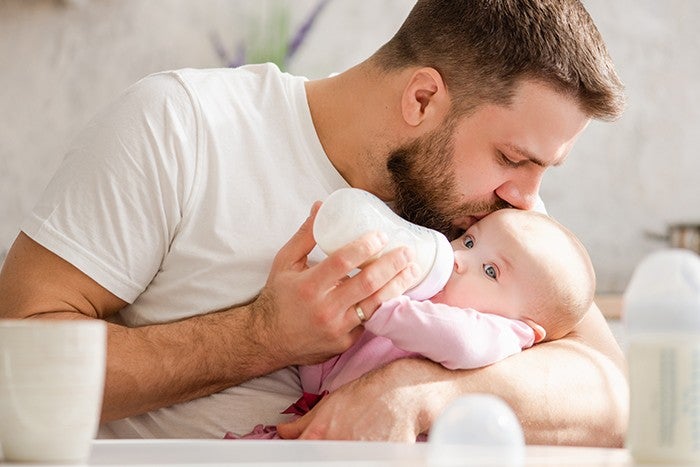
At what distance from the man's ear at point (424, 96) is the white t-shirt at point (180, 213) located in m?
0.23

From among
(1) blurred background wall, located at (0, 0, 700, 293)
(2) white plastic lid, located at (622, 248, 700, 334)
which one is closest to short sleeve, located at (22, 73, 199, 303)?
(2) white plastic lid, located at (622, 248, 700, 334)

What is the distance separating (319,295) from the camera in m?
1.57

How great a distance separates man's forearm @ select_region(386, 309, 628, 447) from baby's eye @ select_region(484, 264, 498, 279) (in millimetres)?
129

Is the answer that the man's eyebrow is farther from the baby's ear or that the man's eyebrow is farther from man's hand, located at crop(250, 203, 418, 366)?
man's hand, located at crop(250, 203, 418, 366)

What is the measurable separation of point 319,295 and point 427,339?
0.17 metres

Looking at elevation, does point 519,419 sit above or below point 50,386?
below

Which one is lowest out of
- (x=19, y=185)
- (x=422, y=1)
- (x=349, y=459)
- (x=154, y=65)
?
(x=19, y=185)

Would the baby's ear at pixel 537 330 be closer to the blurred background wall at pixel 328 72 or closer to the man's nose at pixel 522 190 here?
the man's nose at pixel 522 190

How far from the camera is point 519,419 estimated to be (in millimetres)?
1575

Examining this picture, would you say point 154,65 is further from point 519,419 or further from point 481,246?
point 519,419

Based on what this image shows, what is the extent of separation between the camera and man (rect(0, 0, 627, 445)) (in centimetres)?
158

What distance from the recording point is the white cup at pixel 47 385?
89cm

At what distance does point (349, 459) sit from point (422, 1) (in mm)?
1289

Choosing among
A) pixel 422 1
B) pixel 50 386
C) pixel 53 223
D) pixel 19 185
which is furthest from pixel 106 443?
pixel 19 185
